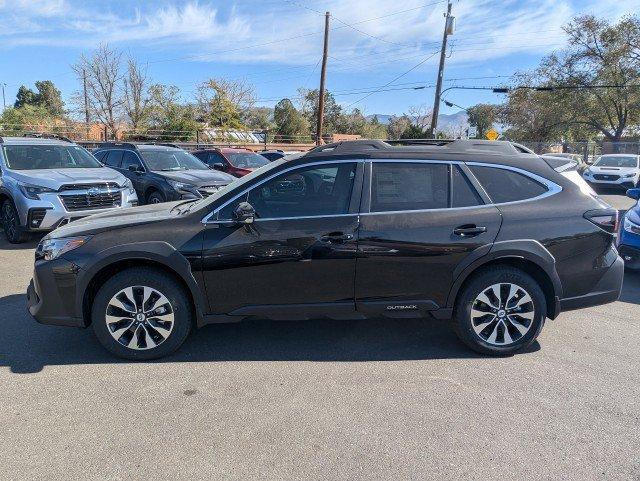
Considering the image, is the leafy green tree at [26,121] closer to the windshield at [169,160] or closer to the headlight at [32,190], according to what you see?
the windshield at [169,160]

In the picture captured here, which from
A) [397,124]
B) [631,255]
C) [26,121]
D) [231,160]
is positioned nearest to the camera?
[631,255]

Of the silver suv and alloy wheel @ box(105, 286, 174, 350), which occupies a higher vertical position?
the silver suv

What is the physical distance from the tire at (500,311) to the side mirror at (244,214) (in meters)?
Answer: 1.81

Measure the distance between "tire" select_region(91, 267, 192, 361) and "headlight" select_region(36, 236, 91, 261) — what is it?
382 mm

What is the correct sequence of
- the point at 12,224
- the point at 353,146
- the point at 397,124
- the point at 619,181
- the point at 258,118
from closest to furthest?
the point at 353,146 < the point at 12,224 < the point at 619,181 < the point at 258,118 < the point at 397,124

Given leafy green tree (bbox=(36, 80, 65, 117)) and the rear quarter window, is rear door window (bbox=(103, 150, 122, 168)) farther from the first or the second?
leafy green tree (bbox=(36, 80, 65, 117))

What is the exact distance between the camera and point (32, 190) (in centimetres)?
740

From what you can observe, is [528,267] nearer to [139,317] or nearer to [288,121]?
[139,317]

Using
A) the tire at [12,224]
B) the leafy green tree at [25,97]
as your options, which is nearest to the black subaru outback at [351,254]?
the tire at [12,224]

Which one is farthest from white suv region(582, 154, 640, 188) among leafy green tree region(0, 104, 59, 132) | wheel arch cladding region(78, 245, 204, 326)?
leafy green tree region(0, 104, 59, 132)

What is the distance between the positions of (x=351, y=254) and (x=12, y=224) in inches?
268

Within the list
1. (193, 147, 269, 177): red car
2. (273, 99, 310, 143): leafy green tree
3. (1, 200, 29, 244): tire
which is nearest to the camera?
(1, 200, 29, 244): tire

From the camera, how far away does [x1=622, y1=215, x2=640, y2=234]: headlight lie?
611 centimetres

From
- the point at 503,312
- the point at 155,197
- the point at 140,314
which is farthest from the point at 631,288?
the point at 155,197
